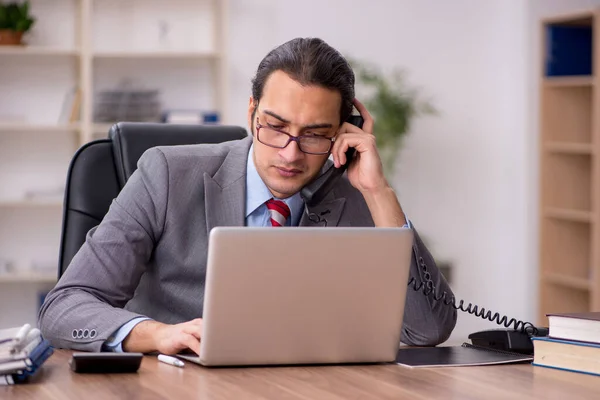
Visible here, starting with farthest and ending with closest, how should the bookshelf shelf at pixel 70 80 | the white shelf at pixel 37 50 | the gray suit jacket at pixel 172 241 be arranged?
the bookshelf shelf at pixel 70 80 → the white shelf at pixel 37 50 → the gray suit jacket at pixel 172 241

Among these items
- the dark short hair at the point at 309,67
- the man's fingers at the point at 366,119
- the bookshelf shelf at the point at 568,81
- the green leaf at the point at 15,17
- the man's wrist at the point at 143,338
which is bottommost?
the man's wrist at the point at 143,338

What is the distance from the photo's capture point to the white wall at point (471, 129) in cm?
526

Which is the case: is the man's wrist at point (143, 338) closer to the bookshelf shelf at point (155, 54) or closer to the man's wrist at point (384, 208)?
the man's wrist at point (384, 208)

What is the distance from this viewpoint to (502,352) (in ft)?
5.77

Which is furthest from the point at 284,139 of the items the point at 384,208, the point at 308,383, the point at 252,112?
the point at 308,383

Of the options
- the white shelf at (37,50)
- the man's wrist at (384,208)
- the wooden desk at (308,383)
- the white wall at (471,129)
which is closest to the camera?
the wooden desk at (308,383)

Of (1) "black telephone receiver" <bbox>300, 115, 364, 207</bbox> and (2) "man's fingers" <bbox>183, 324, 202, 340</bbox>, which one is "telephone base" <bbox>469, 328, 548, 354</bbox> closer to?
(1) "black telephone receiver" <bbox>300, 115, 364, 207</bbox>

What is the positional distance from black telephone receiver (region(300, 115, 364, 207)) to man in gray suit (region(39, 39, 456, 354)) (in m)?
0.02

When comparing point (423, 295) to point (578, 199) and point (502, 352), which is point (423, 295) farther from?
point (578, 199)

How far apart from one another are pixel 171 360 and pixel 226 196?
0.55m

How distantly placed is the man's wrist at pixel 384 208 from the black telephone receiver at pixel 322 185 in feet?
0.33

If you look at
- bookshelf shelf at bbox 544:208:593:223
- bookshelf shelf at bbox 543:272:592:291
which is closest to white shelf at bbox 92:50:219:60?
bookshelf shelf at bbox 544:208:593:223

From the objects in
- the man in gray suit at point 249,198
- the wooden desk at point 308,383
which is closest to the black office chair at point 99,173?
the man in gray suit at point 249,198

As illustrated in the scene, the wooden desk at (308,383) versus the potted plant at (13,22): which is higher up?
the potted plant at (13,22)
